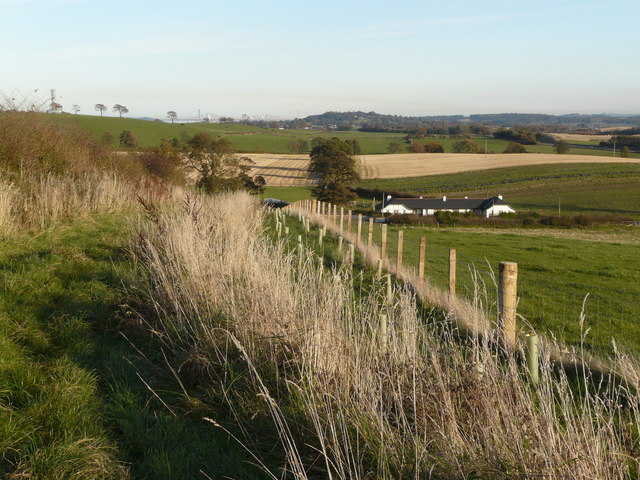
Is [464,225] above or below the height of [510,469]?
below

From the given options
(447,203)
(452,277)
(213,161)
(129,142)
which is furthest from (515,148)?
(452,277)

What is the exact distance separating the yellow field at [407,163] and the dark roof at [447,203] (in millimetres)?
20464

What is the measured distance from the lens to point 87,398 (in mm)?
4824

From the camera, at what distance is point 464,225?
183 ft

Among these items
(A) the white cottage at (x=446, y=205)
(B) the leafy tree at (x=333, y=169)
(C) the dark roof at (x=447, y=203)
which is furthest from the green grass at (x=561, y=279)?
(B) the leafy tree at (x=333, y=169)

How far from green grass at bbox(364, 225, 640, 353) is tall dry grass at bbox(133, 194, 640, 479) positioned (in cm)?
92

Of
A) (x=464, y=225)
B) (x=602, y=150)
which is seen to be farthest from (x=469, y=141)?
(x=464, y=225)

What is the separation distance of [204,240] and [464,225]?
49730 millimetres

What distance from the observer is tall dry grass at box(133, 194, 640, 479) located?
10.7 ft

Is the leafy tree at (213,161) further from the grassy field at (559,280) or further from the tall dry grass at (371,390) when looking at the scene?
the tall dry grass at (371,390)

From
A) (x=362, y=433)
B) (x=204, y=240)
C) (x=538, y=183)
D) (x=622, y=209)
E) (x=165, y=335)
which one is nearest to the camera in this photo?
(x=362, y=433)

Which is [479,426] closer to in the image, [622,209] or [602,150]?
[622,209]

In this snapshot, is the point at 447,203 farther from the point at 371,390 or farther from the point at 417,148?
the point at 371,390

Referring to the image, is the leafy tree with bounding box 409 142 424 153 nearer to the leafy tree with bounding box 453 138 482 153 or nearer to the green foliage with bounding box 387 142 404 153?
the green foliage with bounding box 387 142 404 153
